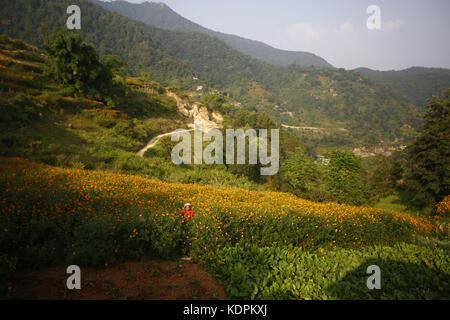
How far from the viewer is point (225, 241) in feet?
18.7

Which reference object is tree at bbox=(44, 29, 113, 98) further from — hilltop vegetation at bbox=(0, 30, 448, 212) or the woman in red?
the woman in red

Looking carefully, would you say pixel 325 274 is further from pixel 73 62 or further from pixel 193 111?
pixel 193 111

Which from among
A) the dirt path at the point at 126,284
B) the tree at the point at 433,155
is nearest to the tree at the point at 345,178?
the tree at the point at 433,155

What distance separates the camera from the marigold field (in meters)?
4.45

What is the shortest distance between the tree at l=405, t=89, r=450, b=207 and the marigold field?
9.64 meters

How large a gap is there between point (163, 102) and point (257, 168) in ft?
79.0

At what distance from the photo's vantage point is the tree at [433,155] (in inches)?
559

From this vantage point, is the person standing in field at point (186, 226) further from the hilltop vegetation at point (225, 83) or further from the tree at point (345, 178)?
the hilltop vegetation at point (225, 83)

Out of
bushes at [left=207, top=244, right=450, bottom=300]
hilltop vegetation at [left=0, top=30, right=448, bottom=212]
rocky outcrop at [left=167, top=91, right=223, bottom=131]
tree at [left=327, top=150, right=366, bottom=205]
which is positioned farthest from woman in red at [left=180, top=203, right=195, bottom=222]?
rocky outcrop at [left=167, top=91, right=223, bottom=131]

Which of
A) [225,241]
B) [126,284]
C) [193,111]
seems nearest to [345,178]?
[225,241]

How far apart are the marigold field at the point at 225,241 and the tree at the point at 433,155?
9.64m

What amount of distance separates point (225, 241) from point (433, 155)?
16.2 meters
